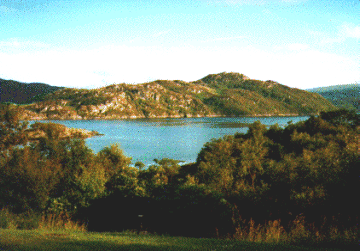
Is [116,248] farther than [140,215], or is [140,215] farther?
[140,215]

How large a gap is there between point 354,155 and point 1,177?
77.2 feet

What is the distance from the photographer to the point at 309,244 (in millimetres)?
9594

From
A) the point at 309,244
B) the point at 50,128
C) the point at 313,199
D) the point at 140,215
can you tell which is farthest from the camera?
the point at 50,128

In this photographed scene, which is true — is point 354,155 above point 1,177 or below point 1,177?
above

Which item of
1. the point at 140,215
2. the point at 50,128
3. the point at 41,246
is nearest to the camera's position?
the point at 41,246

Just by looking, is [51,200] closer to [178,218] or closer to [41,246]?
[178,218]

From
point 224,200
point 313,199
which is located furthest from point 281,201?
point 224,200

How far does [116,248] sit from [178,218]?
28.4ft

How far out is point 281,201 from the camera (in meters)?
15.7

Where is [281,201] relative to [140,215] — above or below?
above

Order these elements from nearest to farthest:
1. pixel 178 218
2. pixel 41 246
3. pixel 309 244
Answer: pixel 41 246 < pixel 309 244 < pixel 178 218

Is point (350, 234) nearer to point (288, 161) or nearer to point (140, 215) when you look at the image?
point (288, 161)

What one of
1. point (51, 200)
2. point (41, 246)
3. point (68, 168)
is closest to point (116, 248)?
point (41, 246)

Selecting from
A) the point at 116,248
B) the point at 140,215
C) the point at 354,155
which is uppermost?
the point at 354,155
